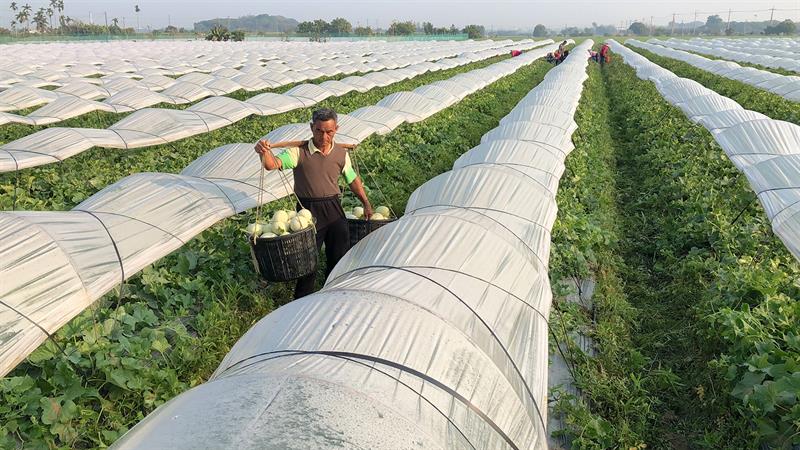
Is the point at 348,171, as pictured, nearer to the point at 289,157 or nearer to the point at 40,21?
the point at 289,157

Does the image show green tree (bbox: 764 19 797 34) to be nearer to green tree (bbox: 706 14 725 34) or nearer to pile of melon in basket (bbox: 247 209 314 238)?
green tree (bbox: 706 14 725 34)

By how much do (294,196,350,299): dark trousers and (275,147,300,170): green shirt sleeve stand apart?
456 mm

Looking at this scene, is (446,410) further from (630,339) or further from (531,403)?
(630,339)

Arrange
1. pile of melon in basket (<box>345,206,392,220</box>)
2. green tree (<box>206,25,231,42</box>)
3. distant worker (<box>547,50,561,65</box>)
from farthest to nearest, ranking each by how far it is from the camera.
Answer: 1. green tree (<box>206,25,231,42</box>)
2. distant worker (<box>547,50,561,65</box>)
3. pile of melon in basket (<box>345,206,392,220</box>)

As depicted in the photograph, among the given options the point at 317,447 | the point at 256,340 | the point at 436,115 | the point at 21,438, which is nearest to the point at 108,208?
the point at 21,438

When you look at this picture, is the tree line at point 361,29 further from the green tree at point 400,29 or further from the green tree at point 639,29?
the green tree at point 639,29

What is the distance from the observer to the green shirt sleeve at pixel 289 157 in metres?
4.64

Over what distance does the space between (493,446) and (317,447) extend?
3.07 ft

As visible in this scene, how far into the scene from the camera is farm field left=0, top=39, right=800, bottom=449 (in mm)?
2361

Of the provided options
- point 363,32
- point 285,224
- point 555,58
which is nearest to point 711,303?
point 285,224

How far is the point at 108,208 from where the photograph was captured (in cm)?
544

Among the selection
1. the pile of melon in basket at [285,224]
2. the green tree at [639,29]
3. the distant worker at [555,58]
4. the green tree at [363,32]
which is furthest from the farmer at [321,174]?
the green tree at [639,29]

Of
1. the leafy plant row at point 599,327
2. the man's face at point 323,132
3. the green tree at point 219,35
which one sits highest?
the green tree at point 219,35

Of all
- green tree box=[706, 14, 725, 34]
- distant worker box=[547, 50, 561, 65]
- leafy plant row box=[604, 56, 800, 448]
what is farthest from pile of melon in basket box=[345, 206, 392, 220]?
green tree box=[706, 14, 725, 34]
